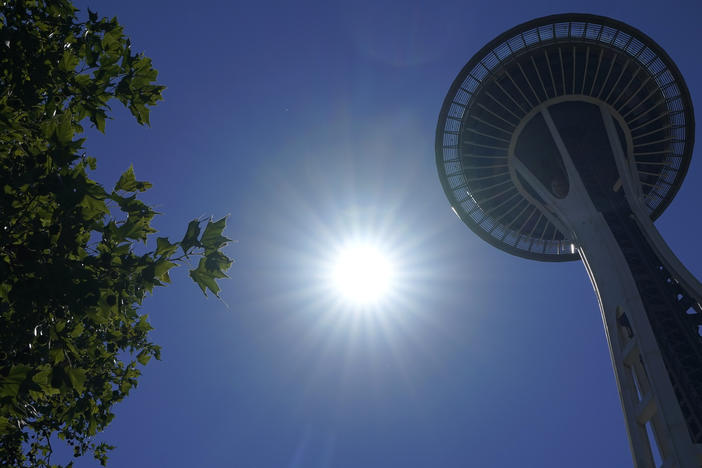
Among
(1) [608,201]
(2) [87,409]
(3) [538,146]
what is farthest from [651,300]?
(2) [87,409]

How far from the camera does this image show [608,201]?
85.5 ft

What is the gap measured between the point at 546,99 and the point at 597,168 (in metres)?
5.79

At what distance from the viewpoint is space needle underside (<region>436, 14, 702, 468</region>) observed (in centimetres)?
1989

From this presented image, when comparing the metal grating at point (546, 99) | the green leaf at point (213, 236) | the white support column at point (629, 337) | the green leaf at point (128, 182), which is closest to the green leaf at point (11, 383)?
the green leaf at point (213, 236)

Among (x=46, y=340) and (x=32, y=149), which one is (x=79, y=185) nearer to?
(x=32, y=149)

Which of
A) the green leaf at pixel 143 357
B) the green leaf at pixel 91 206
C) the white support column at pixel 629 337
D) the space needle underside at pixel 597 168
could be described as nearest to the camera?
the green leaf at pixel 91 206

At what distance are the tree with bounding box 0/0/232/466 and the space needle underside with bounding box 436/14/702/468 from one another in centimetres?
1943

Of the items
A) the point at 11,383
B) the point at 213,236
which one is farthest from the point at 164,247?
the point at 11,383

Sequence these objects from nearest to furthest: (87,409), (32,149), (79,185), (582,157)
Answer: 1. (79,185)
2. (32,149)
3. (87,409)
4. (582,157)

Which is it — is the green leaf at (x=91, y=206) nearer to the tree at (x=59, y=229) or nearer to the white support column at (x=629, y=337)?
the tree at (x=59, y=229)

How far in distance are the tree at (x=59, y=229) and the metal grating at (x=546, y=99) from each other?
97.6 feet

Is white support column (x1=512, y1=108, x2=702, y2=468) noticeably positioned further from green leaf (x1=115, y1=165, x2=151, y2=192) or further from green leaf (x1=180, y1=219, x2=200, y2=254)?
green leaf (x1=115, y1=165, x2=151, y2=192)

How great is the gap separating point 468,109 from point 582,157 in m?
8.21

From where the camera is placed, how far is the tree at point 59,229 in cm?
392
